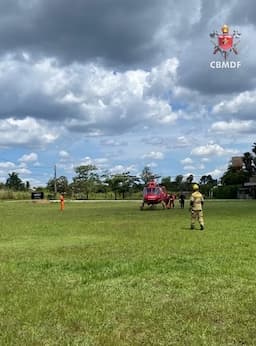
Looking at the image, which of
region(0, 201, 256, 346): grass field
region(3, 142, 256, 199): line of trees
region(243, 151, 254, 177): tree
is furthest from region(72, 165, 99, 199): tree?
region(0, 201, 256, 346): grass field

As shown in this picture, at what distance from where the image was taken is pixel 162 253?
44.4 ft

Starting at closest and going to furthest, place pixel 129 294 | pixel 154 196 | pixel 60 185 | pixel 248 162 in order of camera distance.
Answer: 1. pixel 129 294
2. pixel 154 196
3. pixel 248 162
4. pixel 60 185

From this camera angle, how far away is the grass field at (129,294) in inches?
255

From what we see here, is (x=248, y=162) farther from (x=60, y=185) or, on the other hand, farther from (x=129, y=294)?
(x=129, y=294)

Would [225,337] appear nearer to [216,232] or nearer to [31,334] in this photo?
[31,334]

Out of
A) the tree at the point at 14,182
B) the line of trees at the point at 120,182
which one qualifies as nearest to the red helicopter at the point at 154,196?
the line of trees at the point at 120,182

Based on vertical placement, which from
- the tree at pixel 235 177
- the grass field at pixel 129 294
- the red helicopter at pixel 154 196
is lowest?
the grass field at pixel 129 294

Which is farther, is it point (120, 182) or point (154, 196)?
point (120, 182)

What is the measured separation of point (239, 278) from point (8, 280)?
163 inches

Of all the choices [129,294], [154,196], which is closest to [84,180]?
[154,196]

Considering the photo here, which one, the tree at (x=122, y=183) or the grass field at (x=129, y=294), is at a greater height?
the tree at (x=122, y=183)

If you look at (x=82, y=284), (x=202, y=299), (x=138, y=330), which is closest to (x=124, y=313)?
(x=138, y=330)

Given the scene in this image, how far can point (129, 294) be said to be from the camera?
8.65 metres

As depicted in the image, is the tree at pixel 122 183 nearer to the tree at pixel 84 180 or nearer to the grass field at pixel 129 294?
the tree at pixel 84 180
